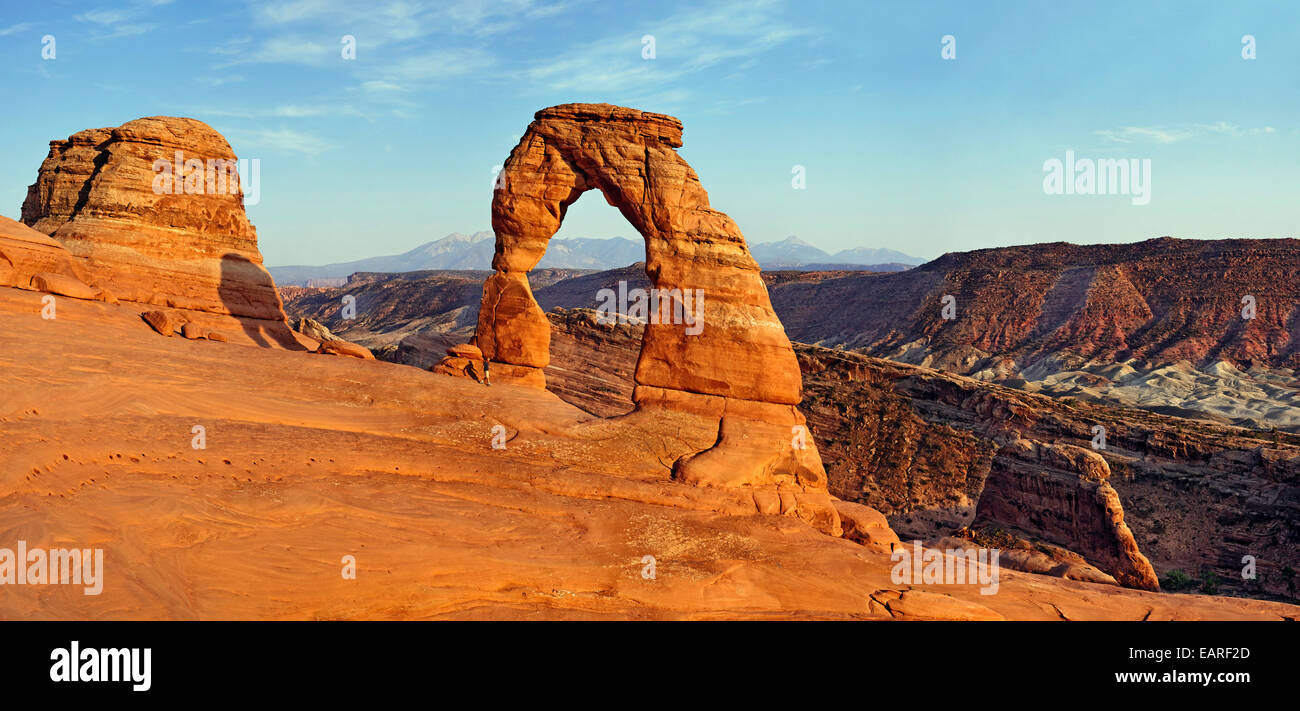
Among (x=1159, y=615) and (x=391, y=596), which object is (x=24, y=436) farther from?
(x=1159, y=615)

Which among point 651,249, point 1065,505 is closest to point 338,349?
point 651,249

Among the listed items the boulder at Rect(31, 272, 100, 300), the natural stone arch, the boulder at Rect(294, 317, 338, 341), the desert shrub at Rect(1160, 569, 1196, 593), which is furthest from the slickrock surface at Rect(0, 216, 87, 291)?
the desert shrub at Rect(1160, 569, 1196, 593)

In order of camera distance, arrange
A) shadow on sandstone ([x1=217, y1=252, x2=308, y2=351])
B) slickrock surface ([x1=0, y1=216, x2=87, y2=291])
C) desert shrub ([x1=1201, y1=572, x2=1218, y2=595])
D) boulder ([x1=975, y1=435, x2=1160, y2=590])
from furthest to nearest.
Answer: desert shrub ([x1=1201, y1=572, x2=1218, y2=595]) → boulder ([x1=975, y1=435, x2=1160, y2=590]) → shadow on sandstone ([x1=217, y1=252, x2=308, y2=351]) → slickrock surface ([x1=0, y1=216, x2=87, y2=291])

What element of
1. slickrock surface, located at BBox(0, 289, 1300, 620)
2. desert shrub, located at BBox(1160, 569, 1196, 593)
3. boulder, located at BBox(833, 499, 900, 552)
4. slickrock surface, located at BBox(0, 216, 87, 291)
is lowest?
desert shrub, located at BBox(1160, 569, 1196, 593)

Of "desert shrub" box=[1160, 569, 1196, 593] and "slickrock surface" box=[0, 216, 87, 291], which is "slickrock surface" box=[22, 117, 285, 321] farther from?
"desert shrub" box=[1160, 569, 1196, 593]

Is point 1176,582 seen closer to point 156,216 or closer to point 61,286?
point 61,286

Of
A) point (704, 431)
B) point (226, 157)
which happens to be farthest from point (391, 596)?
point (226, 157)
